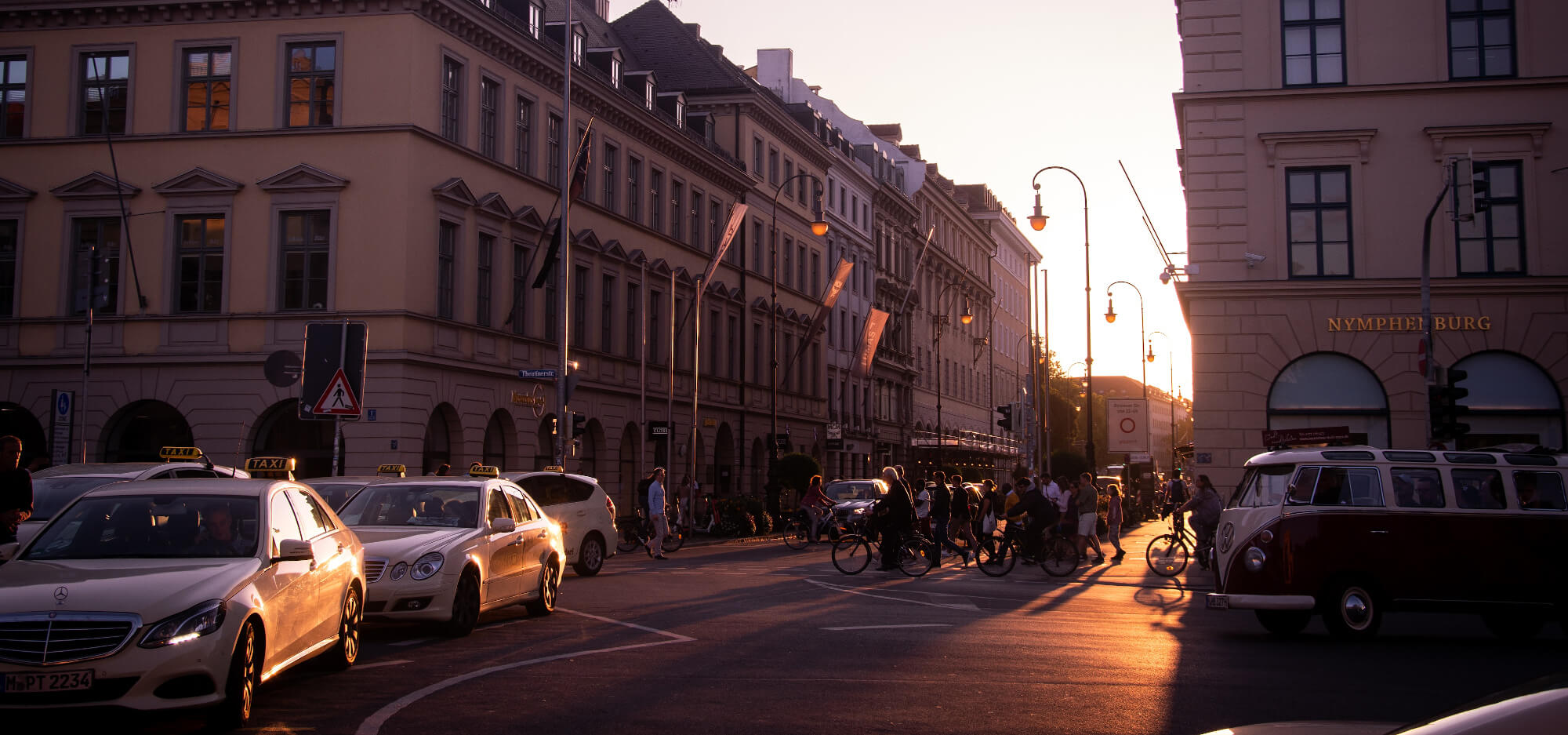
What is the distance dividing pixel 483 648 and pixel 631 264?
123ft

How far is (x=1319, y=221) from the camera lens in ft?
111

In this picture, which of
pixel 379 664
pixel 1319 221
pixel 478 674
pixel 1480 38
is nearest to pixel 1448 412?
pixel 1319 221

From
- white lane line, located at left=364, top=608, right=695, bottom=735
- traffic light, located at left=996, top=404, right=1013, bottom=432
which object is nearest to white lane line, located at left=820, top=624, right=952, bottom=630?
white lane line, located at left=364, top=608, right=695, bottom=735

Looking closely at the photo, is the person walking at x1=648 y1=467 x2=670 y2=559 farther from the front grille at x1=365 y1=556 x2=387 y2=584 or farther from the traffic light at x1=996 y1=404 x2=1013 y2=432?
the front grille at x1=365 y1=556 x2=387 y2=584

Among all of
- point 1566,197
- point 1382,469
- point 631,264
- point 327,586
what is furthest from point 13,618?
point 631,264

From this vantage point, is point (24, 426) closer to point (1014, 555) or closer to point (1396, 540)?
point (1014, 555)

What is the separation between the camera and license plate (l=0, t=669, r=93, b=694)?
26.2ft

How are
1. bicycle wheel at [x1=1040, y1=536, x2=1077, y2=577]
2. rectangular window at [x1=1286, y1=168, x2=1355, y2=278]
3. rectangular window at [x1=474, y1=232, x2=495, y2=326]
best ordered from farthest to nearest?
rectangular window at [x1=474, y1=232, x2=495, y2=326]
rectangular window at [x1=1286, y1=168, x2=1355, y2=278]
bicycle wheel at [x1=1040, y1=536, x2=1077, y2=577]

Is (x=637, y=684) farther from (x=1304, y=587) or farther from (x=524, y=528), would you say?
(x=1304, y=587)

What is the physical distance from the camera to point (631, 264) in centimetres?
5025

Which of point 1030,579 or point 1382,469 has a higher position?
point 1382,469

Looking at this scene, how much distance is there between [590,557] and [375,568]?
11.0m

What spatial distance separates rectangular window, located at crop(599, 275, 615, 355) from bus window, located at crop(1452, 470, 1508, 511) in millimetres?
34068

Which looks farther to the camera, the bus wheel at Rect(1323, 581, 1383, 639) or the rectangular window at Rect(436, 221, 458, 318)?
the rectangular window at Rect(436, 221, 458, 318)
